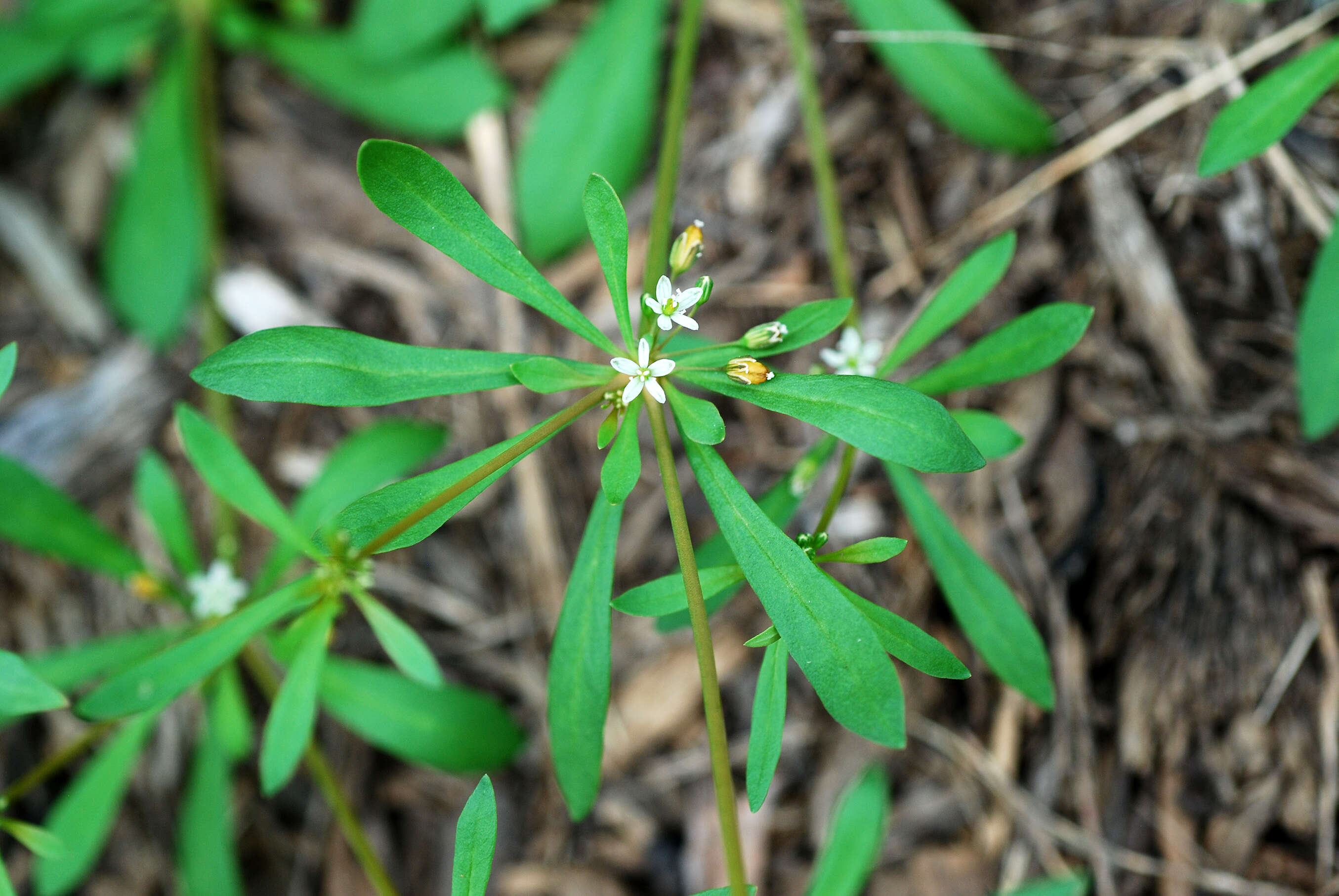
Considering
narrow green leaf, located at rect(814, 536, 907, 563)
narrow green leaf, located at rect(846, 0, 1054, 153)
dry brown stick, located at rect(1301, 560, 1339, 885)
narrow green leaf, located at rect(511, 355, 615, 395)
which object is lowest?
dry brown stick, located at rect(1301, 560, 1339, 885)

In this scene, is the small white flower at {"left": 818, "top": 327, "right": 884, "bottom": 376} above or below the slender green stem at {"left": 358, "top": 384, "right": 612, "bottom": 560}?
above

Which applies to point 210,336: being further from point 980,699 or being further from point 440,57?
point 980,699

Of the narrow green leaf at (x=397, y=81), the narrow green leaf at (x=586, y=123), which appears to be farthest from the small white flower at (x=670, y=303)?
the narrow green leaf at (x=397, y=81)

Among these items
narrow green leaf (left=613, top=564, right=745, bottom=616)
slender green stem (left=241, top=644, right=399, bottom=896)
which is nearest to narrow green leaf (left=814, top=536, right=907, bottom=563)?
narrow green leaf (left=613, top=564, right=745, bottom=616)

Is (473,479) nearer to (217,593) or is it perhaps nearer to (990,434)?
(990,434)

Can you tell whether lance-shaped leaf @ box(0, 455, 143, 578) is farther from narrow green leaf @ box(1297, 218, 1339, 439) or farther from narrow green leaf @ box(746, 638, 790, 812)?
narrow green leaf @ box(1297, 218, 1339, 439)

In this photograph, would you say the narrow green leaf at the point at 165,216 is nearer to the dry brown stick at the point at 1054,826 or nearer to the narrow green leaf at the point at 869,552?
the narrow green leaf at the point at 869,552
